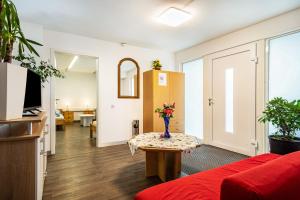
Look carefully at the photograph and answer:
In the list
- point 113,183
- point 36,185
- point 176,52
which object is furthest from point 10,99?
point 176,52

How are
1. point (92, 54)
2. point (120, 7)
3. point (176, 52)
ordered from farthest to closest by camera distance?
point (176, 52) → point (92, 54) → point (120, 7)

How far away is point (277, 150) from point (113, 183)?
238cm

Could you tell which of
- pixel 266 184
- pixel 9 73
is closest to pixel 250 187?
pixel 266 184

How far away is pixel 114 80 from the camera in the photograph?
13.2 ft

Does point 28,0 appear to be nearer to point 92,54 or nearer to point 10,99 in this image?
point 92,54

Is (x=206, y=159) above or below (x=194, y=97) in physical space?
below

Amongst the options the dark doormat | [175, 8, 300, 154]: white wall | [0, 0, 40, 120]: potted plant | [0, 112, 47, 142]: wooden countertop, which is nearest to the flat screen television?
[0, 112, 47, 142]: wooden countertop

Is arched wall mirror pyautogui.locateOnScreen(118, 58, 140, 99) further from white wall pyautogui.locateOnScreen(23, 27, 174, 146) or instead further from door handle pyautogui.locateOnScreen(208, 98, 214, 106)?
door handle pyautogui.locateOnScreen(208, 98, 214, 106)

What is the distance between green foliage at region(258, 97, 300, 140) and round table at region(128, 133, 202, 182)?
1246 millimetres

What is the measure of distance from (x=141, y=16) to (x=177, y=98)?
2.20 m

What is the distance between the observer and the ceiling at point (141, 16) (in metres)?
2.42

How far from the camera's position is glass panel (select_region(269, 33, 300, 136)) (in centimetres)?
271

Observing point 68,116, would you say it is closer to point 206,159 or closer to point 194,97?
point 194,97

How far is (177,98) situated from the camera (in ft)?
14.1
